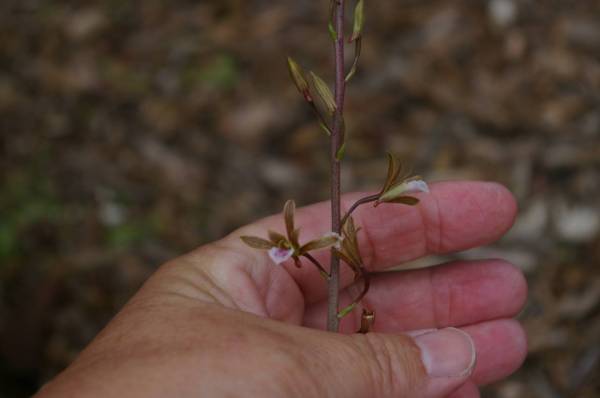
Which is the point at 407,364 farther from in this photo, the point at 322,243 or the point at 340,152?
the point at 340,152

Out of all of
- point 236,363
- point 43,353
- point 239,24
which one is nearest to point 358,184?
point 239,24

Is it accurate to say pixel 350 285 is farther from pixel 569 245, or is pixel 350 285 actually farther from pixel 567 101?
pixel 567 101

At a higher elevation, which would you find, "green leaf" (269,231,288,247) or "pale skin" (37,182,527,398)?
"green leaf" (269,231,288,247)

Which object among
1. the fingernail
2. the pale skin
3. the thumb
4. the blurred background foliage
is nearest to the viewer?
the pale skin

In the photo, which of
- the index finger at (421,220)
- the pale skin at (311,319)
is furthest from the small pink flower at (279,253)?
the index finger at (421,220)

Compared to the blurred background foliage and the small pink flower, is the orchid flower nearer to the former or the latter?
the small pink flower

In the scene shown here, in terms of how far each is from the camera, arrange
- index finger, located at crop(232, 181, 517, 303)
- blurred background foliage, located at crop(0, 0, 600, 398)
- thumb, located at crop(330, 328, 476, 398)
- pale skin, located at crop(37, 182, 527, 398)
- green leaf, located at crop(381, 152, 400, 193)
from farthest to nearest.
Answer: blurred background foliage, located at crop(0, 0, 600, 398), index finger, located at crop(232, 181, 517, 303), green leaf, located at crop(381, 152, 400, 193), thumb, located at crop(330, 328, 476, 398), pale skin, located at crop(37, 182, 527, 398)

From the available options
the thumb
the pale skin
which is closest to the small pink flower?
the pale skin
